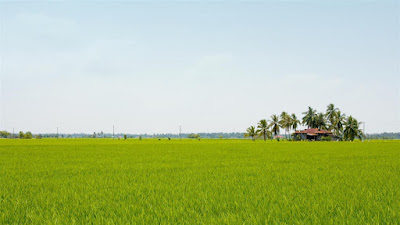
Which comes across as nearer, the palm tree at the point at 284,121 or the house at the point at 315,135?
the house at the point at 315,135

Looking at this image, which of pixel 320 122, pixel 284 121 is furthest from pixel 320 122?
pixel 284 121

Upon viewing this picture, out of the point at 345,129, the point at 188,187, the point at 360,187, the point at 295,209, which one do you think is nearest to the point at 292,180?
the point at 360,187

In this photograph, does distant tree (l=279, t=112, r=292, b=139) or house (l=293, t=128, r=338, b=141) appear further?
distant tree (l=279, t=112, r=292, b=139)

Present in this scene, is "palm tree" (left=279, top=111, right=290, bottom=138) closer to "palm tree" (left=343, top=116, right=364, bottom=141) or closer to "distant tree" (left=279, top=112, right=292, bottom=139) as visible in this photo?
"distant tree" (left=279, top=112, right=292, bottom=139)

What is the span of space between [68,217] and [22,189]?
10.7 feet

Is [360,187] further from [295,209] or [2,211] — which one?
[2,211]

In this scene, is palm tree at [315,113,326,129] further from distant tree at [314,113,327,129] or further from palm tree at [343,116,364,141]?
palm tree at [343,116,364,141]

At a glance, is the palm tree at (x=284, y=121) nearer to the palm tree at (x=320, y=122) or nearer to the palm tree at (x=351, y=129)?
the palm tree at (x=320, y=122)

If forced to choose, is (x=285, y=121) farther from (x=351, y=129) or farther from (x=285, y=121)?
(x=351, y=129)

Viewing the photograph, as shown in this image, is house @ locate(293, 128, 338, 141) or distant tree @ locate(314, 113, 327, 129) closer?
house @ locate(293, 128, 338, 141)

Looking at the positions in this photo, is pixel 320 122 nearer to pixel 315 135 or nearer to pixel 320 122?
pixel 320 122

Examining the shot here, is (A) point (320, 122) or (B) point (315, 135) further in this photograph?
(A) point (320, 122)

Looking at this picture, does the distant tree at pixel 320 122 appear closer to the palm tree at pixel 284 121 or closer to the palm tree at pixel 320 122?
the palm tree at pixel 320 122

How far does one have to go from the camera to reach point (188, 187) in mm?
7219
